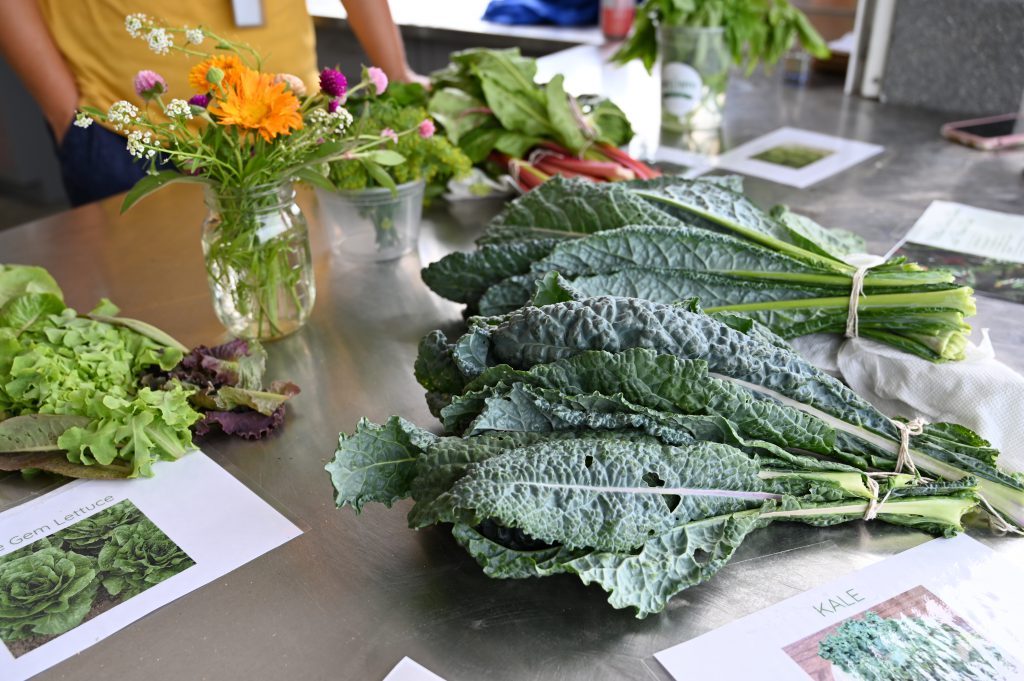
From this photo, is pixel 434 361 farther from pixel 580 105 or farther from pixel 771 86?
pixel 771 86

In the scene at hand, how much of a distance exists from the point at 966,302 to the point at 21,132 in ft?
13.2

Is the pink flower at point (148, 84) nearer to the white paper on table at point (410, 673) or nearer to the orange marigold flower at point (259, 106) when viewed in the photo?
the orange marigold flower at point (259, 106)

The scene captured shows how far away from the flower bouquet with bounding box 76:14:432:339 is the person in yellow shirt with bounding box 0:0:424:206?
0.87m

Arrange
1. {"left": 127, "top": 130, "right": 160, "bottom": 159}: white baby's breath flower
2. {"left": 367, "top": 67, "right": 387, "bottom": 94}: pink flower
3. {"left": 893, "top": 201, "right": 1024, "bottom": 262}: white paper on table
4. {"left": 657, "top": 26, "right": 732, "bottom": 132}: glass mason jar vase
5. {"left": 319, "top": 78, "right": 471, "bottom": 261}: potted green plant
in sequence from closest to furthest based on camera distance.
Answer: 1. {"left": 127, "top": 130, "right": 160, "bottom": 159}: white baby's breath flower
2. {"left": 367, "top": 67, "right": 387, "bottom": 94}: pink flower
3. {"left": 319, "top": 78, "right": 471, "bottom": 261}: potted green plant
4. {"left": 893, "top": 201, "right": 1024, "bottom": 262}: white paper on table
5. {"left": 657, "top": 26, "right": 732, "bottom": 132}: glass mason jar vase

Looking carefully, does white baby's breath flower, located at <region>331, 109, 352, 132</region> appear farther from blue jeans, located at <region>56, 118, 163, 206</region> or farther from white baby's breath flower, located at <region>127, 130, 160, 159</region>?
blue jeans, located at <region>56, 118, 163, 206</region>

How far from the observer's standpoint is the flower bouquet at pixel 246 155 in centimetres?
95

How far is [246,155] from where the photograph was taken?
1021 mm

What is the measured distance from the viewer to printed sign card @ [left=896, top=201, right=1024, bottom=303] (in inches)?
52.6

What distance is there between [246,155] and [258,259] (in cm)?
14

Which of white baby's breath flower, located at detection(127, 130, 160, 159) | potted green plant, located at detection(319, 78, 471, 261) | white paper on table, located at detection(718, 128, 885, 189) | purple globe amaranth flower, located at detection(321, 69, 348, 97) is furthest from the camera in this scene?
white paper on table, located at detection(718, 128, 885, 189)

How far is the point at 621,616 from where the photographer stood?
2.46 feet

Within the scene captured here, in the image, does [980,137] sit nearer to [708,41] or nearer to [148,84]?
[708,41]

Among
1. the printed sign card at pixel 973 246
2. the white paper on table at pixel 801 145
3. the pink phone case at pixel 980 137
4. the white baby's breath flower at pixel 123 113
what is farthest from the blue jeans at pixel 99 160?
the pink phone case at pixel 980 137

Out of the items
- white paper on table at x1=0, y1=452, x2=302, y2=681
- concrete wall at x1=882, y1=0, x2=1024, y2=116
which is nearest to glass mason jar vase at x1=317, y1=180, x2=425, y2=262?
white paper on table at x1=0, y1=452, x2=302, y2=681
